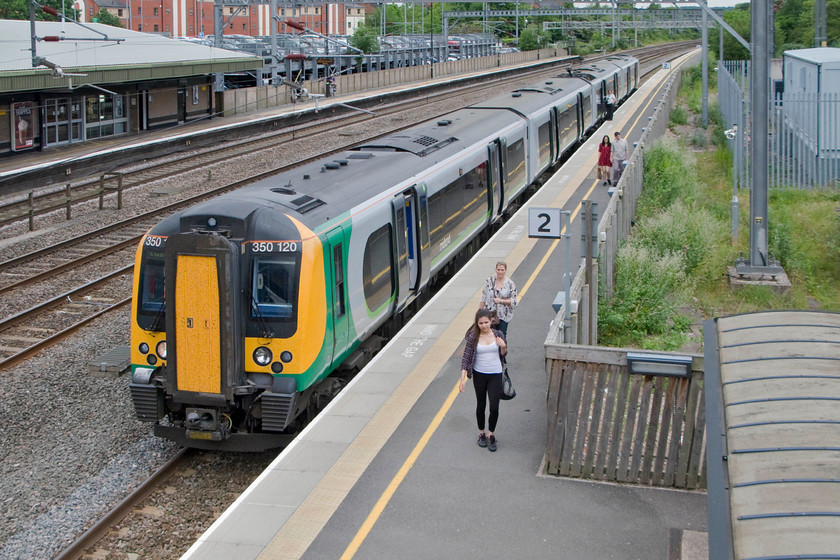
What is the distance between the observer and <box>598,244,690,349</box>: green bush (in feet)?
41.7


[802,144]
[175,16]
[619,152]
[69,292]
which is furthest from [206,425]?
[175,16]

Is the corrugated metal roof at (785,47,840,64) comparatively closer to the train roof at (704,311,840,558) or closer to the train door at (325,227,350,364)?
the train door at (325,227,350,364)

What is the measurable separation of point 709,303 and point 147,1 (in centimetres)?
9724

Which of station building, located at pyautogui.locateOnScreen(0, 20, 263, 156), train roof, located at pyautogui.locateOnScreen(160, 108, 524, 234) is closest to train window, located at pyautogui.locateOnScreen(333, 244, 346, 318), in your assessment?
train roof, located at pyautogui.locateOnScreen(160, 108, 524, 234)

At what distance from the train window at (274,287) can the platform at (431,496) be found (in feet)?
3.84

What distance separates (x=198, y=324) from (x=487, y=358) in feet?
9.38

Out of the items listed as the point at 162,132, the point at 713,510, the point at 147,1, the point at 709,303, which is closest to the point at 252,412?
the point at 713,510

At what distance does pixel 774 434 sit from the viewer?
5242 millimetres

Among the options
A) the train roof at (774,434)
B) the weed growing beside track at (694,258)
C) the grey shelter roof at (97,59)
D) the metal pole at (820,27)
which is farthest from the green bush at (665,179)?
the grey shelter roof at (97,59)

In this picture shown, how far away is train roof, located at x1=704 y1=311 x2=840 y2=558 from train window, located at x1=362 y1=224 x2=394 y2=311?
5156 millimetres

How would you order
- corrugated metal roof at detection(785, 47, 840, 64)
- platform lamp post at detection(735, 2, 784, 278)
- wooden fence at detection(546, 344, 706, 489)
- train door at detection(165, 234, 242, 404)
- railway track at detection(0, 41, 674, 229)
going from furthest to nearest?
1. corrugated metal roof at detection(785, 47, 840, 64)
2. railway track at detection(0, 41, 674, 229)
3. platform lamp post at detection(735, 2, 784, 278)
4. train door at detection(165, 234, 242, 404)
5. wooden fence at detection(546, 344, 706, 489)

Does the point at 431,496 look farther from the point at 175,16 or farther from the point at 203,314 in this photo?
the point at 175,16

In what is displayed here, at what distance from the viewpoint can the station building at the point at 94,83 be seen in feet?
99.0

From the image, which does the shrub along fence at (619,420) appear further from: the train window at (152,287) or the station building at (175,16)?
the station building at (175,16)
